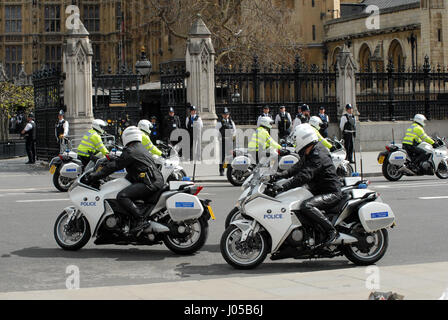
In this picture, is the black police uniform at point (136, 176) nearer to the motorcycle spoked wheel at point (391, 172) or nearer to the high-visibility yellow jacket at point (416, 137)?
the motorcycle spoked wheel at point (391, 172)

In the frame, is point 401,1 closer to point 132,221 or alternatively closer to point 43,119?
point 43,119

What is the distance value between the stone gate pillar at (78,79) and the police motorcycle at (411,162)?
402 inches

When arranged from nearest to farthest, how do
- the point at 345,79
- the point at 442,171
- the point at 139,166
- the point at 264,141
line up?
1. the point at 139,166
2. the point at 264,141
3. the point at 442,171
4. the point at 345,79

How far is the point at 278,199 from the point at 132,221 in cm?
211

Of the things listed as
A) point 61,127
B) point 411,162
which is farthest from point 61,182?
point 411,162

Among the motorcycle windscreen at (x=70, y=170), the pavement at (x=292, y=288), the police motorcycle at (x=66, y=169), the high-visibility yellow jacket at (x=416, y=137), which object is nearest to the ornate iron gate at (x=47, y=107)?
the police motorcycle at (x=66, y=169)

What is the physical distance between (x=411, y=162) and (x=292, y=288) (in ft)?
44.3

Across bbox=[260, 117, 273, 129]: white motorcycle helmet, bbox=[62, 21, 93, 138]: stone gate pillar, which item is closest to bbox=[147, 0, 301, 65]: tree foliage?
bbox=[62, 21, 93, 138]: stone gate pillar

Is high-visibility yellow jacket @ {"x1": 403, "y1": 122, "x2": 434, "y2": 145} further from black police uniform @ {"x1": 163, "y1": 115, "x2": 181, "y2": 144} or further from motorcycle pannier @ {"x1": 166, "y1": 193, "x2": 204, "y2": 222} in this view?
motorcycle pannier @ {"x1": 166, "y1": 193, "x2": 204, "y2": 222}

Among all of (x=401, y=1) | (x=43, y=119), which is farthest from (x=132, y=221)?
(x=401, y=1)

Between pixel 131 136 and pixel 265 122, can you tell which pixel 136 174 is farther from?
pixel 265 122

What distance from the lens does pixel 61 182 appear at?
1970 centimetres

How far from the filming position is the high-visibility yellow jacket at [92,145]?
1847 cm

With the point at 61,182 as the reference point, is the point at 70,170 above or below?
above
